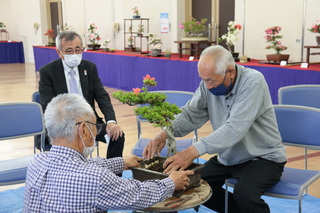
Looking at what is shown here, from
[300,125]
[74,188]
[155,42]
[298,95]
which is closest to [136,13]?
[155,42]

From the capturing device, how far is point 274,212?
3.21m

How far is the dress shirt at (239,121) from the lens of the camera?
7.46 ft

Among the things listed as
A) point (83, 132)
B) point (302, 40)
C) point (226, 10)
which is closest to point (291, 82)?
point (302, 40)

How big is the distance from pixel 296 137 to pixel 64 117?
1.71 metres

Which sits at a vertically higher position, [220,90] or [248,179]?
[220,90]

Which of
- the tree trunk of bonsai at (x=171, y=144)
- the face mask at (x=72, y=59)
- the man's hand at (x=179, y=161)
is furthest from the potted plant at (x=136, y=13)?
the man's hand at (x=179, y=161)

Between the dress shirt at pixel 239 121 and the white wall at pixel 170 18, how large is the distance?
410 cm

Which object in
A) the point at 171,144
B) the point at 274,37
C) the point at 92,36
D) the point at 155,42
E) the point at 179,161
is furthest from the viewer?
the point at 92,36

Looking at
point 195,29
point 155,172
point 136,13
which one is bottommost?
point 155,172

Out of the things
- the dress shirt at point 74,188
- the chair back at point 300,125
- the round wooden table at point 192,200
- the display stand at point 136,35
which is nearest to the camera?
the dress shirt at point 74,188

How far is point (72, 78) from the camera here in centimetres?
370

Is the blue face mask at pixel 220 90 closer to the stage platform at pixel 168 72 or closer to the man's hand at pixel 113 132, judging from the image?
the man's hand at pixel 113 132

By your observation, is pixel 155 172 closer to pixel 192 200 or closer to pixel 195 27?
pixel 192 200

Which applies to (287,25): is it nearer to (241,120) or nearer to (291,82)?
(291,82)
